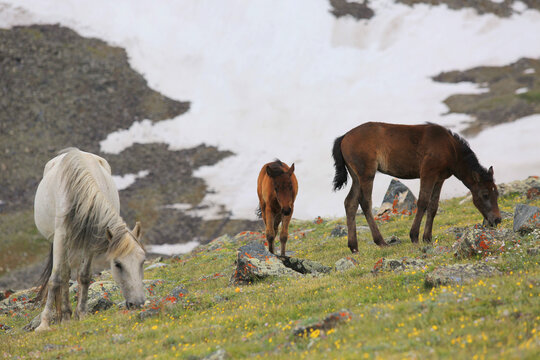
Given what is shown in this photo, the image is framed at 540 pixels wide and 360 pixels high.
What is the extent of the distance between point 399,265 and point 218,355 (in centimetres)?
622

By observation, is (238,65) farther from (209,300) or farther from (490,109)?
(209,300)

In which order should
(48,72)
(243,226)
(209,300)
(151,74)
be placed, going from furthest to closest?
(151,74), (48,72), (243,226), (209,300)

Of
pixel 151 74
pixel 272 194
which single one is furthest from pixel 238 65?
pixel 272 194

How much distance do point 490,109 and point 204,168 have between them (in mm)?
55561

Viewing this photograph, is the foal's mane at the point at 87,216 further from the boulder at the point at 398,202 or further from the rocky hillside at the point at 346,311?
the boulder at the point at 398,202

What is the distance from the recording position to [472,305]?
8500 mm

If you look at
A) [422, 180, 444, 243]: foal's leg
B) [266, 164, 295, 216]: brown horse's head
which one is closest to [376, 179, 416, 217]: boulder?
[422, 180, 444, 243]: foal's leg

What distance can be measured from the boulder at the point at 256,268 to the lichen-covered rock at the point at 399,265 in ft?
10.1

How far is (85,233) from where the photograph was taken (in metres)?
12.7

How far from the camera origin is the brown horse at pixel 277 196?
17.2m

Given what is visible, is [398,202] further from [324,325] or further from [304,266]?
[324,325]

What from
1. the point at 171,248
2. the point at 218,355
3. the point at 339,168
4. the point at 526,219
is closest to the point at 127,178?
the point at 171,248

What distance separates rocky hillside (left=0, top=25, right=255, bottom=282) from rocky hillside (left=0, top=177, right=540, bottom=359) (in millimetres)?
53973

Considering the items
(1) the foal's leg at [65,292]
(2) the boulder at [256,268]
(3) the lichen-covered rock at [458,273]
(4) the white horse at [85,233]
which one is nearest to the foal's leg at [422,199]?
(2) the boulder at [256,268]
